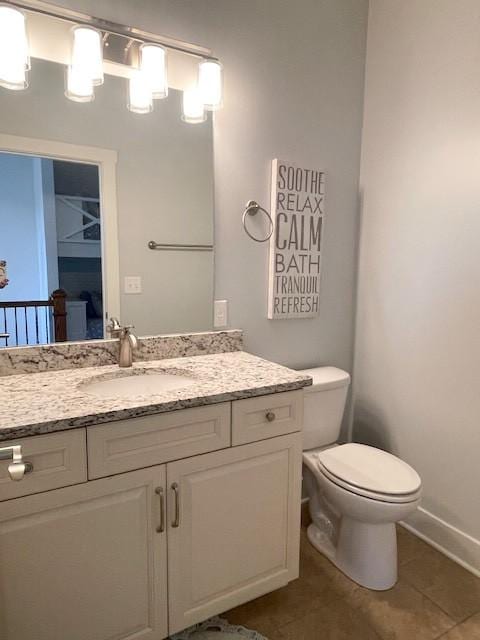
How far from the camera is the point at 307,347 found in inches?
84.4

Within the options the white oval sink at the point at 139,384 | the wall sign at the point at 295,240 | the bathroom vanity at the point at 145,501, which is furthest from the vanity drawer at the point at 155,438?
the wall sign at the point at 295,240

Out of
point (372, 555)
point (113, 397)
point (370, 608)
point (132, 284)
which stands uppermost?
point (132, 284)

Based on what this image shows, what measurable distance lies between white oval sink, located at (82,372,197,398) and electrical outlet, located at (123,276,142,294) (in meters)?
0.33

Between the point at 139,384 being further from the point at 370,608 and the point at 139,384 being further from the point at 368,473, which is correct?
the point at 370,608

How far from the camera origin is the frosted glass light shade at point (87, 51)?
142 cm

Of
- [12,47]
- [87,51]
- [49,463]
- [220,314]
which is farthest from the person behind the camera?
[220,314]

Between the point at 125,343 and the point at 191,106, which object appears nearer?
the point at 125,343

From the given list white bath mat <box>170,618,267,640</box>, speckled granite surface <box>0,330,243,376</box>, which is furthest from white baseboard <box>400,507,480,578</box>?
speckled granite surface <box>0,330,243,376</box>

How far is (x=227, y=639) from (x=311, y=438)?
84 centimetres

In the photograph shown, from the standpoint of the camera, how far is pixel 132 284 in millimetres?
1656

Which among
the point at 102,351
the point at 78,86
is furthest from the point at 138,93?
the point at 102,351

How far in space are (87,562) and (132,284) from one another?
94cm

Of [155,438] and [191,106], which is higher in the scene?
[191,106]

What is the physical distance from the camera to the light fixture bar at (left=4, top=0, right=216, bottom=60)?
54.4 inches
